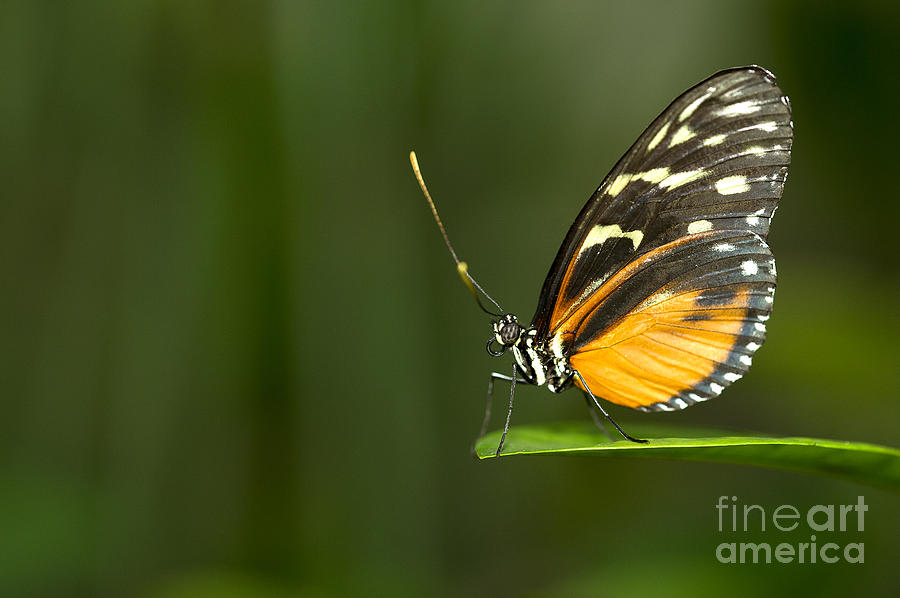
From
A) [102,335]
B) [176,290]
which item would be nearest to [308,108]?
[176,290]

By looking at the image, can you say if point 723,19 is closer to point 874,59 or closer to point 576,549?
point 874,59

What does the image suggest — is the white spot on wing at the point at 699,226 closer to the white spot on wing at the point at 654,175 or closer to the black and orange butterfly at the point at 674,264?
the black and orange butterfly at the point at 674,264

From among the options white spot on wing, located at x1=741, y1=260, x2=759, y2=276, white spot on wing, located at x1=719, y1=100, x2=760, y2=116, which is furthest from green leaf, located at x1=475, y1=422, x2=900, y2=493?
white spot on wing, located at x1=719, y1=100, x2=760, y2=116

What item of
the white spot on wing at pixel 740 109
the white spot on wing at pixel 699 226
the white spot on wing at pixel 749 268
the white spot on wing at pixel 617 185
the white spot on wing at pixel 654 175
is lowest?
the white spot on wing at pixel 749 268

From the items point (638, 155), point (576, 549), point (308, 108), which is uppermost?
point (308, 108)

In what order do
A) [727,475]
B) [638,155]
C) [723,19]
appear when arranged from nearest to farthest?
[638,155] < [727,475] < [723,19]

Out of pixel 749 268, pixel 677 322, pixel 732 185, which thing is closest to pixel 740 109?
pixel 732 185

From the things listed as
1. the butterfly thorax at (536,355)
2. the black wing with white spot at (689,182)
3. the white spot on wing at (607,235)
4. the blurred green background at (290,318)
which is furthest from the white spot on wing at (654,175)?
the blurred green background at (290,318)
